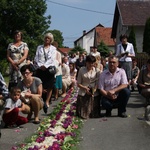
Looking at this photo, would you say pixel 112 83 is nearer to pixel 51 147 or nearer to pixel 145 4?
pixel 51 147

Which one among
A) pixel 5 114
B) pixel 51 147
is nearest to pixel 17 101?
pixel 5 114

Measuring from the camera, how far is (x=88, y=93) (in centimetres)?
920

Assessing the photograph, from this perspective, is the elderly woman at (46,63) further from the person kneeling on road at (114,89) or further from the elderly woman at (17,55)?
the person kneeling on road at (114,89)

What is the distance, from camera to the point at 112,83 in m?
9.16

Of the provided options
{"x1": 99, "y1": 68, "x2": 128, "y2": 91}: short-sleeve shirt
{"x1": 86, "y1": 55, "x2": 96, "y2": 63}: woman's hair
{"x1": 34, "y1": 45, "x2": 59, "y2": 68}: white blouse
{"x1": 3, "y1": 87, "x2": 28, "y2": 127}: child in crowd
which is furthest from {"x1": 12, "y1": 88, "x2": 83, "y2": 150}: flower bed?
{"x1": 34, "y1": 45, "x2": 59, "y2": 68}: white blouse

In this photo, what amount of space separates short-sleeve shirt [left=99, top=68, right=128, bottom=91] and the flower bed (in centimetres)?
101

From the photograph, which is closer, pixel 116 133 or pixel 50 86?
pixel 116 133

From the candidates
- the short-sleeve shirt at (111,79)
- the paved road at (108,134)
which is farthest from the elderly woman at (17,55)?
the short-sleeve shirt at (111,79)

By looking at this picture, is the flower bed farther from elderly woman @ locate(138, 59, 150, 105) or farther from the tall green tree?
the tall green tree

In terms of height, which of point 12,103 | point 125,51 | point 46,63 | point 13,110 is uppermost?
point 125,51

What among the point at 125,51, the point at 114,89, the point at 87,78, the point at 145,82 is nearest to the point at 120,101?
the point at 114,89

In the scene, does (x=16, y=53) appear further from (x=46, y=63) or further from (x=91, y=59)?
(x=91, y=59)

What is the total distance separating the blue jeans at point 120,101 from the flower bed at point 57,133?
739mm

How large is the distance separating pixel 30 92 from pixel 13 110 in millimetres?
876
